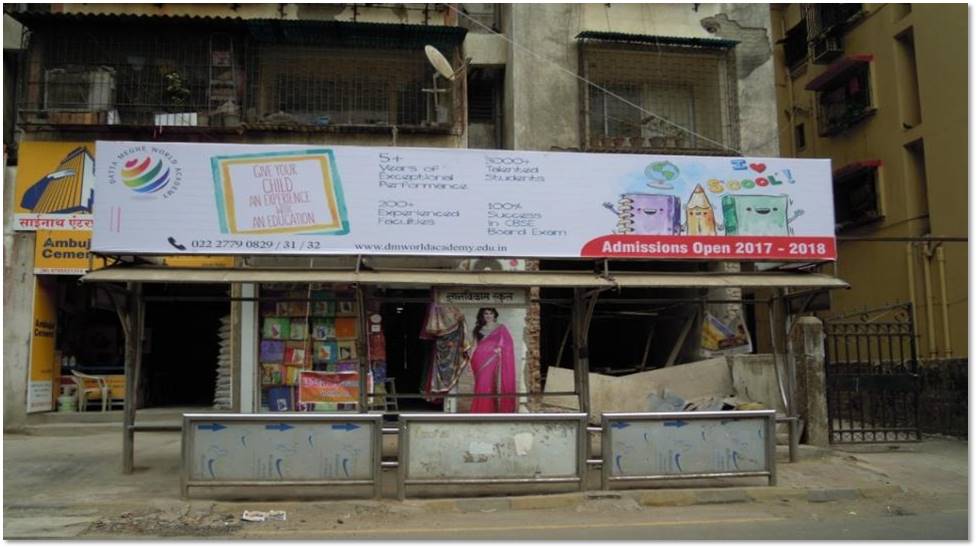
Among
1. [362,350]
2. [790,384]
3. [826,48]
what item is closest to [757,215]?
[790,384]

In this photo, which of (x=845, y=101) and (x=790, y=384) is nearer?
(x=790, y=384)

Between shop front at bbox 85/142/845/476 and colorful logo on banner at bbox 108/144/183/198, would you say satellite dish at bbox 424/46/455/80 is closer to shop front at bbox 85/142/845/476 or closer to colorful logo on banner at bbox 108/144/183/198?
shop front at bbox 85/142/845/476

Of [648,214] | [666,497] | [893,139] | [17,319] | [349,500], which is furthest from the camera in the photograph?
[893,139]

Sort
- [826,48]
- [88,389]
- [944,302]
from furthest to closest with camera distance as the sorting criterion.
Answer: [826,48]
[944,302]
[88,389]

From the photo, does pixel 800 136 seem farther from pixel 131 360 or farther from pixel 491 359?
pixel 131 360

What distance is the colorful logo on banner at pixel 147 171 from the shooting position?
9047 mm

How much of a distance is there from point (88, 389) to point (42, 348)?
1.01 meters

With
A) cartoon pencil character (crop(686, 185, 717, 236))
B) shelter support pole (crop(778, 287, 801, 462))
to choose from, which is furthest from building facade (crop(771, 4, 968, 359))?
cartoon pencil character (crop(686, 185, 717, 236))

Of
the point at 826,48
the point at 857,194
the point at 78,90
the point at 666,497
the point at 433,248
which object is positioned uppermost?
the point at 826,48

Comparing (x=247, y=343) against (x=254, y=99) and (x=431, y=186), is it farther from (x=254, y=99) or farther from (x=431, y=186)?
(x=431, y=186)

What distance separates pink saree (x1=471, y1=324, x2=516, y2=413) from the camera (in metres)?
10.6

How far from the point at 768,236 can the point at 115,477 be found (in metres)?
8.20

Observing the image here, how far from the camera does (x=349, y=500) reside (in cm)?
815

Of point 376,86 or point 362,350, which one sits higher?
point 376,86
